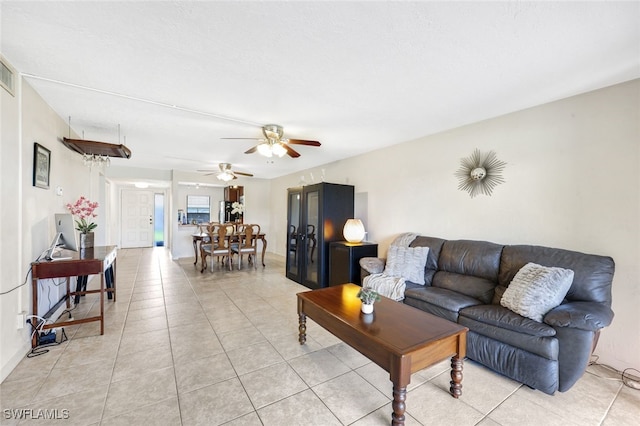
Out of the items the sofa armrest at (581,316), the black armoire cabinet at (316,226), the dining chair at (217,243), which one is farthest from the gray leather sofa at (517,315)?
the dining chair at (217,243)

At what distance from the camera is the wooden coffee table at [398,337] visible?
4.90 ft

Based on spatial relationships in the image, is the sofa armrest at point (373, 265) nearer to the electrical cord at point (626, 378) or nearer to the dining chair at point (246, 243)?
the electrical cord at point (626, 378)

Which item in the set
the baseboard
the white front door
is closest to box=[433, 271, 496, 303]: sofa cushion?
the baseboard

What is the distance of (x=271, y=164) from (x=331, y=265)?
9.64ft

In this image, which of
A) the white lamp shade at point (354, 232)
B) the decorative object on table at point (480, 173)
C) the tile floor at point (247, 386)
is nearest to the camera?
the tile floor at point (247, 386)

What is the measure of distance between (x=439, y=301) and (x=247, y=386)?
1838mm

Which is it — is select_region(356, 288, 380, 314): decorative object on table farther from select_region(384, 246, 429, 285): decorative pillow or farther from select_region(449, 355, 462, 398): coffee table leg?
select_region(384, 246, 429, 285): decorative pillow

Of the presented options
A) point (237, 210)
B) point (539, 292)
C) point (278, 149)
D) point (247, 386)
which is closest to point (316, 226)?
point (278, 149)

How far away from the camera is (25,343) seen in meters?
2.24

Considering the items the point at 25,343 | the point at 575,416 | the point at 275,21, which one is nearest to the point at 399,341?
the point at 575,416

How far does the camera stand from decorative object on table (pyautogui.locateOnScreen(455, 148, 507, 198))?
2.96 m

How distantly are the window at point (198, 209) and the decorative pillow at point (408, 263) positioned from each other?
21.9ft

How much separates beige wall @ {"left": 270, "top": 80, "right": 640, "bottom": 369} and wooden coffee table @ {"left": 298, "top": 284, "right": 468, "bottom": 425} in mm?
1580

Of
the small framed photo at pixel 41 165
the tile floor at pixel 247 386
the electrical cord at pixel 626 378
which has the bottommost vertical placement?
the electrical cord at pixel 626 378
